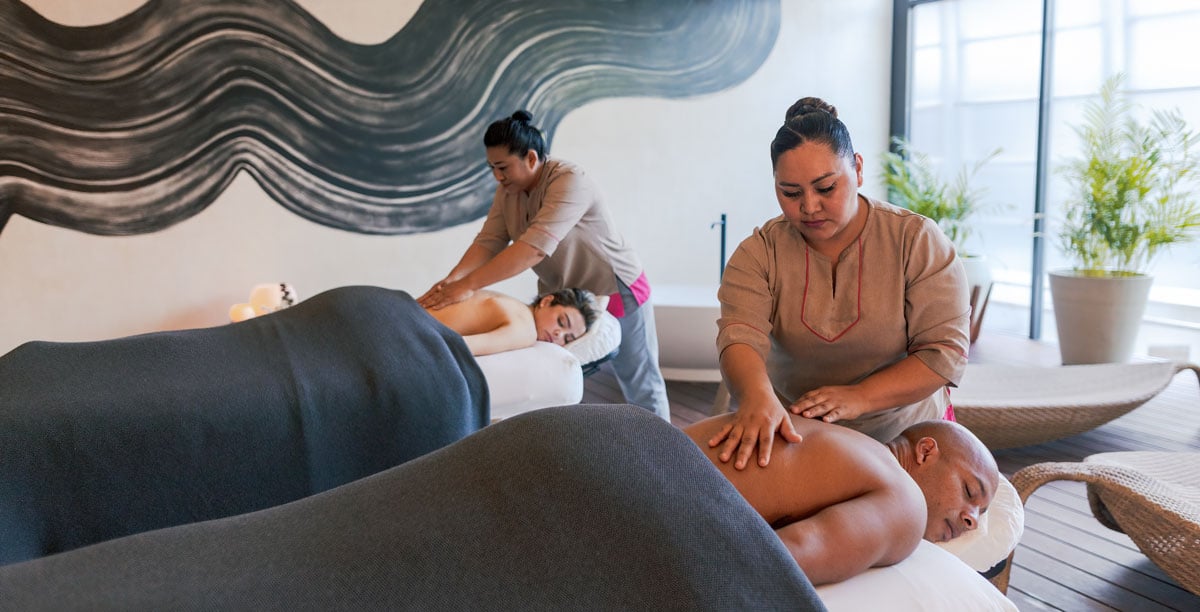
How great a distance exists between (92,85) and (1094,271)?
4.52 m

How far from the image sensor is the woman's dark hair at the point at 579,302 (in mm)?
2986

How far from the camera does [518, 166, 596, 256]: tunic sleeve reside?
9.42 ft

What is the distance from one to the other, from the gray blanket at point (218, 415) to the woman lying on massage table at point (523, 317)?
62 centimetres

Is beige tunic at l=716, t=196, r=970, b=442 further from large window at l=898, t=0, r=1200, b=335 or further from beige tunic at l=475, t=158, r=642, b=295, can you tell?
large window at l=898, t=0, r=1200, b=335

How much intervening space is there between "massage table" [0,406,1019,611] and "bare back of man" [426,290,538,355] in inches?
64.6

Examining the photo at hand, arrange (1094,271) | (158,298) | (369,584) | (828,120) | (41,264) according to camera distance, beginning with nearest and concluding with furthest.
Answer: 1. (369,584)
2. (828,120)
3. (41,264)
4. (158,298)
5. (1094,271)

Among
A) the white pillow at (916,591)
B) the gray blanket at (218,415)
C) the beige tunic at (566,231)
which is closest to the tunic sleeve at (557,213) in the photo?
the beige tunic at (566,231)

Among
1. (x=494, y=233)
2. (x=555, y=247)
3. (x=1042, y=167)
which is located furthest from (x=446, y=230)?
(x=1042, y=167)

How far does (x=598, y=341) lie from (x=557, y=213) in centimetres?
44

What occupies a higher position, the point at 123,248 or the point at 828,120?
the point at 828,120

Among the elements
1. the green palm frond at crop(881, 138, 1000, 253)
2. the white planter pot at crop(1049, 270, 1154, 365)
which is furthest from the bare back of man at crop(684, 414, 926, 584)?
the green palm frond at crop(881, 138, 1000, 253)

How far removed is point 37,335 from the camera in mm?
3564

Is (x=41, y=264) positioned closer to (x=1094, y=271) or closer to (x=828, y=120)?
(x=828, y=120)

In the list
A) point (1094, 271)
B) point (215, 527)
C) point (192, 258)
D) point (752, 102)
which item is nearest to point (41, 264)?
point (192, 258)
